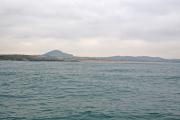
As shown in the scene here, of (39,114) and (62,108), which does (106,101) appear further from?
(39,114)

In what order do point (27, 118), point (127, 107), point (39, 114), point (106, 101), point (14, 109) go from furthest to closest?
point (106, 101), point (127, 107), point (14, 109), point (39, 114), point (27, 118)

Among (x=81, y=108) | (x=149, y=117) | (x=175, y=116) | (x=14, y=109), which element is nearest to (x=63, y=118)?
(x=81, y=108)

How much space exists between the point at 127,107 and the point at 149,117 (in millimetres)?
2754

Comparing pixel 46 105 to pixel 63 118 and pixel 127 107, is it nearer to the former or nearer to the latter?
pixel 63 118

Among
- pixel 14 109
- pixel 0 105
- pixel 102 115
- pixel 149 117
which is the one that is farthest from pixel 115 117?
pixel 0 105

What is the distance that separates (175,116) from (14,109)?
1036 centimetres

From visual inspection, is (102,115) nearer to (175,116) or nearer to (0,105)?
(175,116)

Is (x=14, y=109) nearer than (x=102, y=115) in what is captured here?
No

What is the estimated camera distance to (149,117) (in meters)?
14.9

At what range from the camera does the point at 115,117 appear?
48.5 ft

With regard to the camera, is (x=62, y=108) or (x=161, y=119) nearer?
(x=161, y=119)

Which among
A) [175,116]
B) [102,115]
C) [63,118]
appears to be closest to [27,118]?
[63,118]

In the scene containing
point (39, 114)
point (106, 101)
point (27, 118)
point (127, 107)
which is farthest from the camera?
point (106, 101)

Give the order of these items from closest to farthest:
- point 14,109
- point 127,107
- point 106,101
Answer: point 14,109 < point 127,107 < point 106,101
